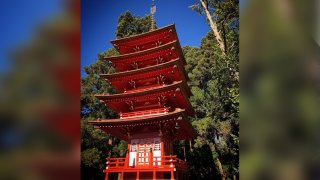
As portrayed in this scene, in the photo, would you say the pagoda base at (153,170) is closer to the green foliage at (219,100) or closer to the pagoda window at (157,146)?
the pagoda window at (157,146)

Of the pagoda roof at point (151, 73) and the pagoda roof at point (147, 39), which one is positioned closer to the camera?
the pagoda roof at point (151, 73)

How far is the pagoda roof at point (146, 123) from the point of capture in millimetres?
9773

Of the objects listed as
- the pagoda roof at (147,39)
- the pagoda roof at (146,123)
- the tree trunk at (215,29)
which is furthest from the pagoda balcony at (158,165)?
the pagoda roof at (147,39)

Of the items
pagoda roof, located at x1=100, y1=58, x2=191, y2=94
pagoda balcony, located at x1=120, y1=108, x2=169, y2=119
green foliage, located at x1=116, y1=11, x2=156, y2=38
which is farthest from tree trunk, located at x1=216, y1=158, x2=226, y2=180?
green foliage, located at x1=116, y1=11, x2=156, y2=38

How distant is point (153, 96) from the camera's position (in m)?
11.0

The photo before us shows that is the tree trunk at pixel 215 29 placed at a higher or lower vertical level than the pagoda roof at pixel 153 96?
higher

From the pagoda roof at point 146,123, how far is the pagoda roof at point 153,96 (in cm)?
92

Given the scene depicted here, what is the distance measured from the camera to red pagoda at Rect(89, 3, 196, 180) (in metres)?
9.76

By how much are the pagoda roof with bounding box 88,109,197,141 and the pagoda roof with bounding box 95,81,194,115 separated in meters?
0.92

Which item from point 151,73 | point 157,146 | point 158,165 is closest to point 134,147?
point 157,146
